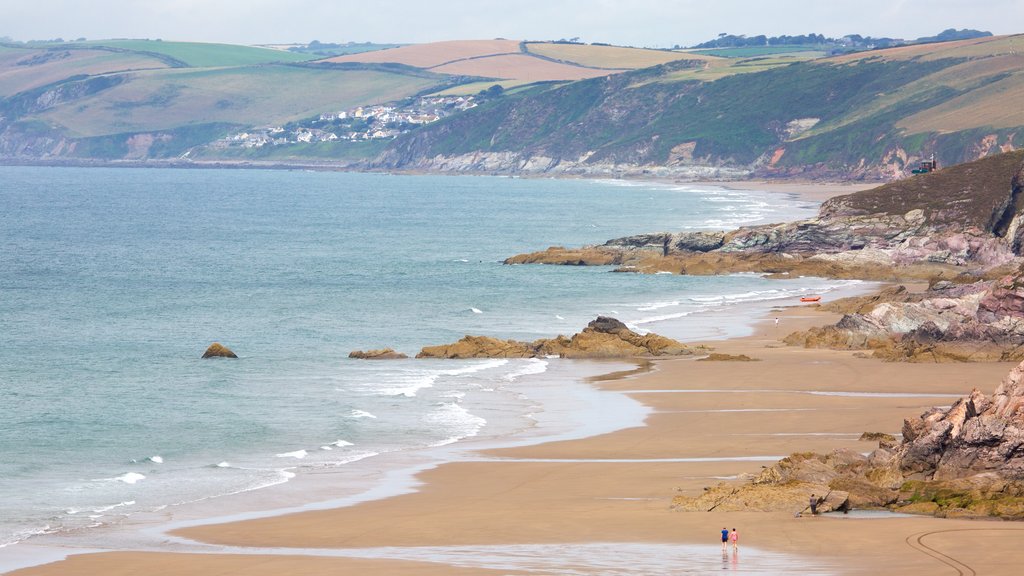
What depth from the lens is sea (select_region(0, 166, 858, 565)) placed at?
118ft

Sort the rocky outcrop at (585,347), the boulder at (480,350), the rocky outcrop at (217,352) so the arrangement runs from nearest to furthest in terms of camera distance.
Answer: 1. the rocky outcrop at (585,347)
2. the rocky outcrop at (217,352)
3. the boulder at (480,350)

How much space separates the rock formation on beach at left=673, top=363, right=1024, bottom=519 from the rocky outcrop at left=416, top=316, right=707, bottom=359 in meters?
24.7

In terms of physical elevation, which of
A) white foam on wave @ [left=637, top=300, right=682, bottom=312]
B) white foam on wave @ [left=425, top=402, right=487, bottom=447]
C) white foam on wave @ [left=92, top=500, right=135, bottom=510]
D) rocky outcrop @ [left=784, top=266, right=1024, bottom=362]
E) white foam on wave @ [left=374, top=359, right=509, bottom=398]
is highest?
rocky outcrop @ [left=784, top=266, right=1024, bottom=362]

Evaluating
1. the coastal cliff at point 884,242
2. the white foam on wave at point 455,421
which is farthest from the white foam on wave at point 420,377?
the coastal cliff at point 884,242

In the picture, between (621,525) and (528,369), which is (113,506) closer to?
(621,525)

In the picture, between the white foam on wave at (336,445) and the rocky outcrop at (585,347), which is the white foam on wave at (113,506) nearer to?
the white foam on wave at (336,445)

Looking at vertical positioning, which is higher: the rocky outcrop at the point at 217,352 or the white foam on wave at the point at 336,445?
the white foam on wave at the point at 336,445

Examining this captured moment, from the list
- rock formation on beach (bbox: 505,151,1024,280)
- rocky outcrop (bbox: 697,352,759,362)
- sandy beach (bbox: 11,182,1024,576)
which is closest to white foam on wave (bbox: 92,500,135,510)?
sandy beach (bbox: 11,182,1024,576)

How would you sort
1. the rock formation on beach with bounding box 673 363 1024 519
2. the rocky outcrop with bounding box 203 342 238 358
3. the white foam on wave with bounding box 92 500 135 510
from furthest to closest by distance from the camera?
the rocky outcrop with bounding box 203 342 238 358 < the white foam on wave with bounding box 92 500 135 510 < the rock formation on beach with bounding box 673 363 1024 519

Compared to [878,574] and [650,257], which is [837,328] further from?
[650,257]

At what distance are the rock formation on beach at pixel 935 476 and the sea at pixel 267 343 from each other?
1071 centimetres

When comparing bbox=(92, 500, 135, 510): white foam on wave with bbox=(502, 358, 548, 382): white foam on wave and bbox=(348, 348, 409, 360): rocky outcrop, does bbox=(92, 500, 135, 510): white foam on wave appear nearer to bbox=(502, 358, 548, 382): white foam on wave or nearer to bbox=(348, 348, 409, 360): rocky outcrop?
bbox=(502, 358, 548, 382): white foam on wave

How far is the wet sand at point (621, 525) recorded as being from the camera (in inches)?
981

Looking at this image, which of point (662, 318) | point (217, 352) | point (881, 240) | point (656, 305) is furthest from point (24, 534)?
point (881, 240)
